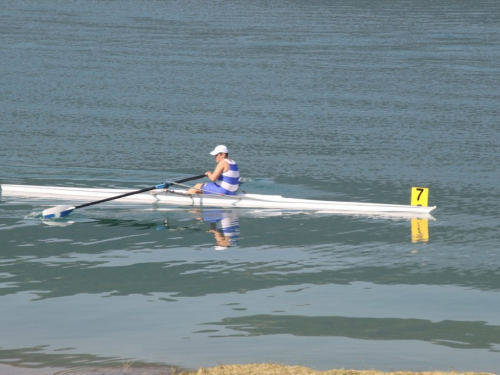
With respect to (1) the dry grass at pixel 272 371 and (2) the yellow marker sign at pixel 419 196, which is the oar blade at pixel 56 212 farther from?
(1) the dry grass at pixel 272 371

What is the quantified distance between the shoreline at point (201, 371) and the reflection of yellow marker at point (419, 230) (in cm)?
679

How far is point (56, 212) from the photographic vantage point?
17531mm

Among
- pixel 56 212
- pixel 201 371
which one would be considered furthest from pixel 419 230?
pixel 201 371

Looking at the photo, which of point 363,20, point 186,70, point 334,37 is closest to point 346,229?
point 186,70

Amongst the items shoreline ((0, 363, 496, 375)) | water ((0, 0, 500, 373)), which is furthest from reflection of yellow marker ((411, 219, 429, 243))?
shoreline ((0, 363, 496, 375))

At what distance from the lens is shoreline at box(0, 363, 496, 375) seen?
29.4 feet

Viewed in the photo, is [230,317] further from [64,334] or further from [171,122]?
[171,122]

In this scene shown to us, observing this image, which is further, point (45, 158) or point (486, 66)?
point (486, 66)

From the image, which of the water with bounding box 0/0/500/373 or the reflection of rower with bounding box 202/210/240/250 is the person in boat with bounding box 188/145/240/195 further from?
the water with bounding box 0/0/500/373

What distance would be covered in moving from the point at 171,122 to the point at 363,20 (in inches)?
984

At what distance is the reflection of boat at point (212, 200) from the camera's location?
57.8 ft

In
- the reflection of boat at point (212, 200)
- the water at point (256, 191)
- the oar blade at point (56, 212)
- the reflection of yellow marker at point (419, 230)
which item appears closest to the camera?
the water at point (256, 191)

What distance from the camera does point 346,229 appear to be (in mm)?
16672

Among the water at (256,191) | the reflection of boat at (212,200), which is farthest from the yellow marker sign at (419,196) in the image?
the water at (256,191)
